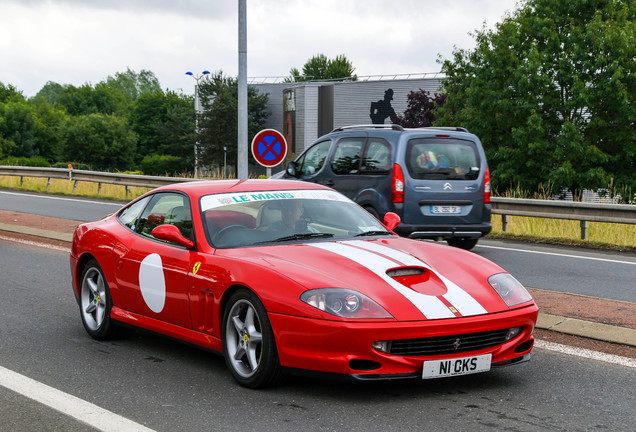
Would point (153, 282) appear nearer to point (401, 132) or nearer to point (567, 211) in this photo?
point (401, 132)

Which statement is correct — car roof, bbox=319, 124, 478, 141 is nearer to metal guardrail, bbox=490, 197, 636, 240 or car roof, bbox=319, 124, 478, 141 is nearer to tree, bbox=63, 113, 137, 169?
metal guardrail, bbox=490, 197, 636, 240

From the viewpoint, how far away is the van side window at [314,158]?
14.1 meters

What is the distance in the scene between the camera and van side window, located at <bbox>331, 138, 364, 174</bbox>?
13.4 meters

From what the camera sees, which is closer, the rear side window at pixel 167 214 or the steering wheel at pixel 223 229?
the steering wheel at pixel 223 229

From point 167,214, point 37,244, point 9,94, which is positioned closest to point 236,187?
point 167,214

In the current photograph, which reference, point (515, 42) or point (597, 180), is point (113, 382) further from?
point (515, 42)

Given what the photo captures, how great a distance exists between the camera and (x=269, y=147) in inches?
627

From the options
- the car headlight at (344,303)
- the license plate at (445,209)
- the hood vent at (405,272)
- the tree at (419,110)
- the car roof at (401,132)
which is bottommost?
the license plate at (445,209)

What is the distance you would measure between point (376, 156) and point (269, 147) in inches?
130

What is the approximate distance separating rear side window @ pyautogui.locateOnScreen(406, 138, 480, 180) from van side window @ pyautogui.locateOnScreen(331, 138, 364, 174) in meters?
0.92

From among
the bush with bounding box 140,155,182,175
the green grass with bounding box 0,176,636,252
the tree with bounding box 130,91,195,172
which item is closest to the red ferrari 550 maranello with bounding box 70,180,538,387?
the green grass with bounding box 0,176,636,252

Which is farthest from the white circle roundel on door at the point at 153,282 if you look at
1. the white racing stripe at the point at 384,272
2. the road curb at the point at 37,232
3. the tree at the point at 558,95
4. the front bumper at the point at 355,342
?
the tree at the point at 558,95

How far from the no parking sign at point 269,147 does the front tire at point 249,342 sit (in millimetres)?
10370

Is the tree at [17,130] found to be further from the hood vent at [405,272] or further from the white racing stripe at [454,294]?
the hood vent at [405,272]
